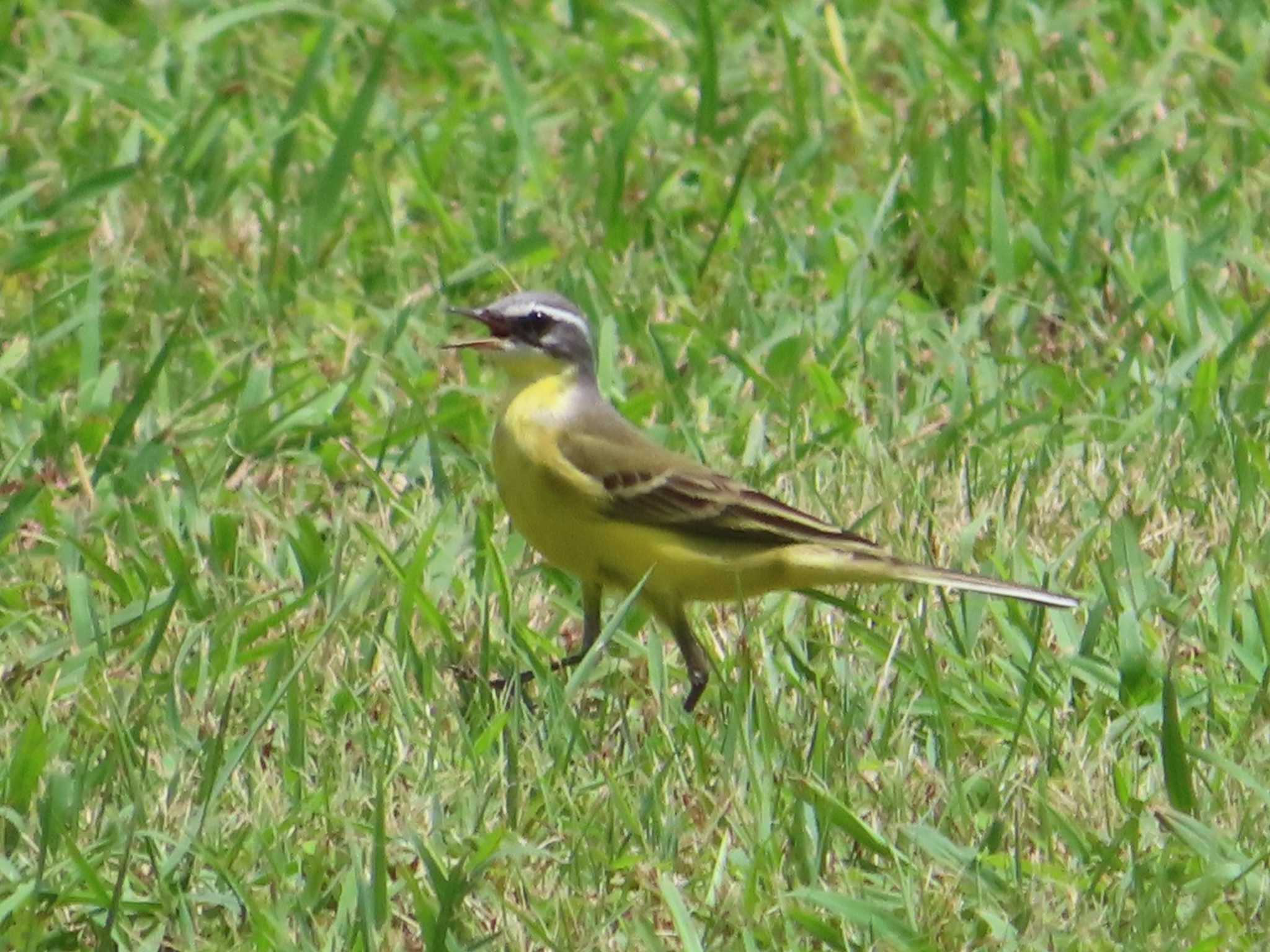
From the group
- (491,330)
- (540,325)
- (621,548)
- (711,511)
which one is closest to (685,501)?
(711,511)

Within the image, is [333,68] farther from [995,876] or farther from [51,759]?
[995,876]

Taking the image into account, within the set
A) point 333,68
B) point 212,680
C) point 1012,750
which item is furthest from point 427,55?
point 1012,750

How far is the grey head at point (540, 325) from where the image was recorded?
20.9 feet

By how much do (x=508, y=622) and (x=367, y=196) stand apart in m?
2.79

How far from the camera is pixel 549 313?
6383mm

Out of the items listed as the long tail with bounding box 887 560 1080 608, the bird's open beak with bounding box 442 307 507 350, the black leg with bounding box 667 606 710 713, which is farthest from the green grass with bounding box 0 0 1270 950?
the bird's open beak with bounding box 442 307 507 350

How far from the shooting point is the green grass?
498 centimetres

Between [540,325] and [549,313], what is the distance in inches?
1.6

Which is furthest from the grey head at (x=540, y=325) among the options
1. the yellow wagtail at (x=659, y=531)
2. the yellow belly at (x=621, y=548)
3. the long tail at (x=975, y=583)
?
Answer: the long tail at (x=975, y=583)

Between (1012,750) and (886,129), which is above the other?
(1012,750)

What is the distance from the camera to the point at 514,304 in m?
6.41

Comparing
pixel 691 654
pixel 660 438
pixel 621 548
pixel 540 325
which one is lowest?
pixel 660 438

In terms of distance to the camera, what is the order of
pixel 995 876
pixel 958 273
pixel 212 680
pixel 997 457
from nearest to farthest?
pixel 995 876
pixel 212 680
pixel 997 457
pixel 958 273

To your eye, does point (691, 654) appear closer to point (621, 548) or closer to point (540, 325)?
point (621, 548)
